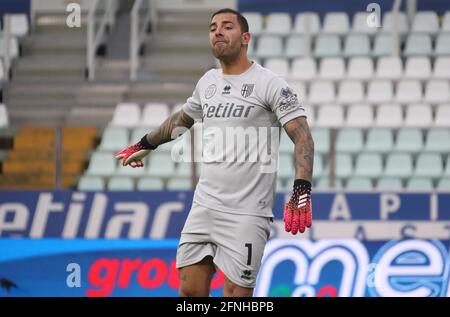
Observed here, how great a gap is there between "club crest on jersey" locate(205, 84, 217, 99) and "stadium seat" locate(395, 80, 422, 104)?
6.64 meters

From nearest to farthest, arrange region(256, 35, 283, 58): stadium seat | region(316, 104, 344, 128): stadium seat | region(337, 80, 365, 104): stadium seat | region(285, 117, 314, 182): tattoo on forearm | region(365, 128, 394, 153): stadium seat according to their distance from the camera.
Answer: region(285, 117, 314, 182): tattoo on forearm < region(365, 128, 394, 153): stadium seat < region(316, 104, 344, 128): stadium seat < region(337, 80, 365, 104): stadium seat < region(256, 35, 283, 58): stadium seat

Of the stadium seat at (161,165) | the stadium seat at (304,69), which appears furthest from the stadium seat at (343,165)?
the stadium seat at (304,69)

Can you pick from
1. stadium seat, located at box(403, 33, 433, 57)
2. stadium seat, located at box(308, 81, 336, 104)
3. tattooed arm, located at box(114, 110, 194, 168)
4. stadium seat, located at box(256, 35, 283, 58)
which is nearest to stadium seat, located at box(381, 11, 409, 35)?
stadium seat, located at box(403, 33, 433, 57)

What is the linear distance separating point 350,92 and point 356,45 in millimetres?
1042

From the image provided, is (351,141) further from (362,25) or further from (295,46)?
(362,25)

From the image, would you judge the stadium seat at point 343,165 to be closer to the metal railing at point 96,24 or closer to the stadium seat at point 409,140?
the stadium seat at point 409,140

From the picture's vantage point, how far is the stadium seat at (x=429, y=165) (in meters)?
11.7

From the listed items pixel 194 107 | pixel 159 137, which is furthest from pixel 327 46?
pixel 194 107

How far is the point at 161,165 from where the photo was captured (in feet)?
38.4

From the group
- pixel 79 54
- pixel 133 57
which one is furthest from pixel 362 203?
pixel 79 54

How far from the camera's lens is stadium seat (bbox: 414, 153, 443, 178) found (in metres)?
11.7

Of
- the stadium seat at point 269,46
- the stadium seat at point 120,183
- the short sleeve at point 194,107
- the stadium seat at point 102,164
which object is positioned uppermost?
the stadium seat at point 269,46

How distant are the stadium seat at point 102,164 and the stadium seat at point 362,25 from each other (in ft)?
11.6

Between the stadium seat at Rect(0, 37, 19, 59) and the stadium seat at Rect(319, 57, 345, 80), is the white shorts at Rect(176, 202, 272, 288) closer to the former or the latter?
the stadium seat at Rect(319, 57, 345, 80)
